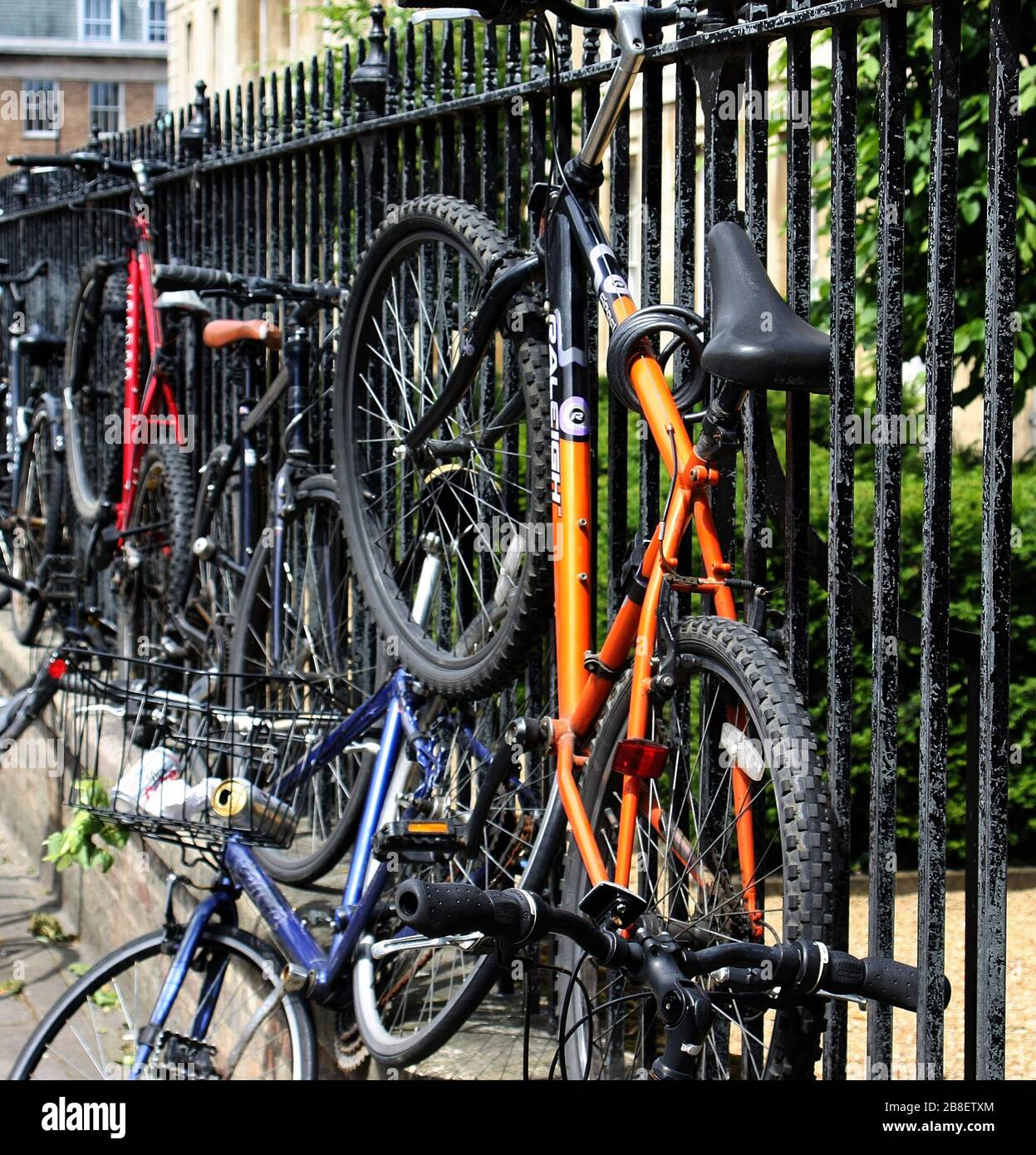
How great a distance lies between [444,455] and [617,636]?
48.7 inches

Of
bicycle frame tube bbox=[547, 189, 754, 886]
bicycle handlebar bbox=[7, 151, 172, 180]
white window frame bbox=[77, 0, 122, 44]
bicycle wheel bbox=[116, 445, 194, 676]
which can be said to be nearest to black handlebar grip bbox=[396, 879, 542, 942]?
bicycle frame tube bbox=[547, 189, 754, 886]

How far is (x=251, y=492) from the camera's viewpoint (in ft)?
20.4

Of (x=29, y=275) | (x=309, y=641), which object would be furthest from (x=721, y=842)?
(x=29, y=275)

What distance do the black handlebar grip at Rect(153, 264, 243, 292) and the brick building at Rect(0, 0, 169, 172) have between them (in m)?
56.2

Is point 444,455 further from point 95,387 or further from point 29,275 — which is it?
point 29,275

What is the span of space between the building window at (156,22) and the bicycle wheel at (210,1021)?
205 feet

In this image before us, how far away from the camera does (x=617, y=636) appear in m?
3.36

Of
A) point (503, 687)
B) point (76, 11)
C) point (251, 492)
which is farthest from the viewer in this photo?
point (76, 11)

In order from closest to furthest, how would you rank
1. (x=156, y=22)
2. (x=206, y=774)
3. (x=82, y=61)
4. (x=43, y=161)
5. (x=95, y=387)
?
(x=206, y=774)
(x=43, y=161)
(x=95, y=387)
(x=82, y=61)
(x=156, y=22)
